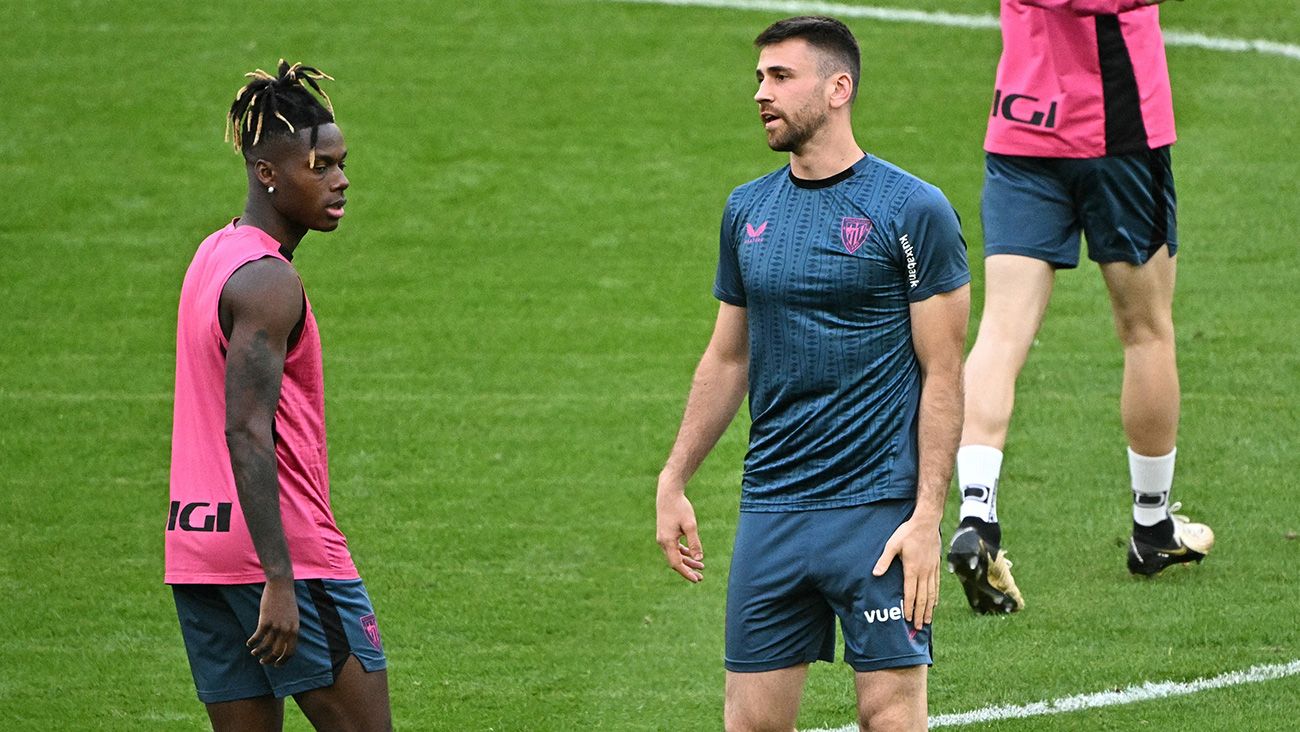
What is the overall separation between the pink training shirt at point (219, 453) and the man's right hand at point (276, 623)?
14 cm

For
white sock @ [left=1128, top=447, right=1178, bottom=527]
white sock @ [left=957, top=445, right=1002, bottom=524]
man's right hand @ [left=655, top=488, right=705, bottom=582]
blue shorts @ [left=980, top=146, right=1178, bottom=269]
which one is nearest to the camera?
man's right hand @ [left=655, top=488, right=705, bottom=582]

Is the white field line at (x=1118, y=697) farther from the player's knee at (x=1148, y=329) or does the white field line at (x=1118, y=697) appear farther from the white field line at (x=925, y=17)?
the white field line at (x=925, y=17)

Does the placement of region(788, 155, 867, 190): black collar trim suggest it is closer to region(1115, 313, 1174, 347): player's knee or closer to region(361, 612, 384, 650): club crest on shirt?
region(361, 612, 384, 650): club crest on shirt

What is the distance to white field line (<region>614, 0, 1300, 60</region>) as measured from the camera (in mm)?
15000

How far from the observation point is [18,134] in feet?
45.8

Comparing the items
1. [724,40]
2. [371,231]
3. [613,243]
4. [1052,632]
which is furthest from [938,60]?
[1052,632]

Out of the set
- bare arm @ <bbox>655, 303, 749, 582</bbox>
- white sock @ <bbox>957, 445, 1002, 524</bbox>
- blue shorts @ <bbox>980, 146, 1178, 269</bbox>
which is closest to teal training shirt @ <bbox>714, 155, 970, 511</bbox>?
bare arm @ <bbox>655, 303, 749, 582</bbox>

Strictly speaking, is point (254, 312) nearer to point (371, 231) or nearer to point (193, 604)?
point (193, 604)

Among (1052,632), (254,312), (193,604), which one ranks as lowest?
(1052,632)

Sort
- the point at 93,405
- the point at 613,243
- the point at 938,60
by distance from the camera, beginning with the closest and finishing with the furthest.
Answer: the point at 93,405, the point at 613,243, the point at 938,60

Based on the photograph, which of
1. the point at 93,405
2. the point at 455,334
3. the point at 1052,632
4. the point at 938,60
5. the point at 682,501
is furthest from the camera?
the point at 938,60

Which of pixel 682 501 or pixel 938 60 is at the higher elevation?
pixel 938 60

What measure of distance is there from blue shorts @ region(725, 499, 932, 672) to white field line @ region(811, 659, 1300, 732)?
126cm

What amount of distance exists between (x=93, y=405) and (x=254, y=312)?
5721mm
